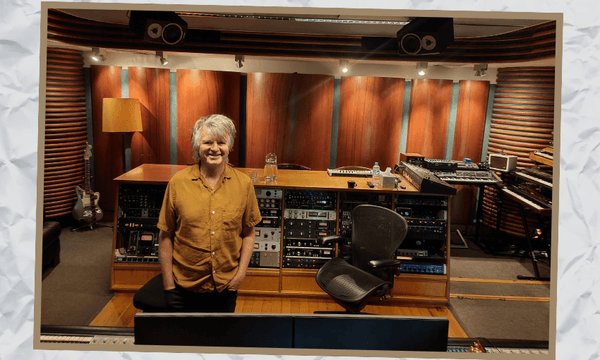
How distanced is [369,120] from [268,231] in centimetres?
321

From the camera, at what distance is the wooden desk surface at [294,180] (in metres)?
3.81

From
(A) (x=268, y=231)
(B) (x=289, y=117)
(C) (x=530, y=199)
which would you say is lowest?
(A) (x=268, y=231)

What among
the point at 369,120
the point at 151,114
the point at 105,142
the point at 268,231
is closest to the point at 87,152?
the point at 105,142

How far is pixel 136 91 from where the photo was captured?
608cm

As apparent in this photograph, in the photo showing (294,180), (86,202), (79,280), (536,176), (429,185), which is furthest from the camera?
(86,202)

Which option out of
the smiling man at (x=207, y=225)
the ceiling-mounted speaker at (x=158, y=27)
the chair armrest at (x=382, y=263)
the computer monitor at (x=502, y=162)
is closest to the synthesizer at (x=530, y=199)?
the computer monitor at (x=502, y=162)

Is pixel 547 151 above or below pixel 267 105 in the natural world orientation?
below

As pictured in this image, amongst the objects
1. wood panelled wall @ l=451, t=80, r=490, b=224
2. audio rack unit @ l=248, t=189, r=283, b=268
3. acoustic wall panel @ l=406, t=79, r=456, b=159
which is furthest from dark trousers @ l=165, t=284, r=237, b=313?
wood panelled wall @ l=451, t=80, r=490, b=224

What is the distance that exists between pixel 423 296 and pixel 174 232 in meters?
2.90

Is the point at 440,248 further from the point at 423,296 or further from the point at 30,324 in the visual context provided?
the point at 30,324

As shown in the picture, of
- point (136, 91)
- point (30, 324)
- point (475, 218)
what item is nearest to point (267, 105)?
point (136, 91)

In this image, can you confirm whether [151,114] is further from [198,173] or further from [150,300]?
[198,173]

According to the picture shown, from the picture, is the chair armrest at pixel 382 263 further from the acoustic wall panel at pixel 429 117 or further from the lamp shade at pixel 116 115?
the lamp shade at pixel 116 115

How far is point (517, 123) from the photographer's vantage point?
5.91 m
